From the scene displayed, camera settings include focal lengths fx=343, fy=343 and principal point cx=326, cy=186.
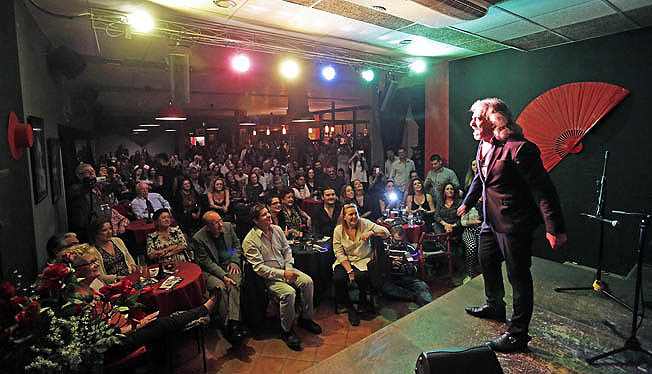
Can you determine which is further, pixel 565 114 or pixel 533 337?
pixel 565 114

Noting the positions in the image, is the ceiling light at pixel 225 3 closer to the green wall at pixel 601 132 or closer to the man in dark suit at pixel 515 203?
the man in dark suit at pixel 515 203

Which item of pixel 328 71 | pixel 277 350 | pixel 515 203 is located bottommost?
pixel 277 350

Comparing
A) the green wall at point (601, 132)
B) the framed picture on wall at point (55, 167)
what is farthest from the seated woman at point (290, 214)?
the green wall at point (601, 132)

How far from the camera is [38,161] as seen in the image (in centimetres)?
355

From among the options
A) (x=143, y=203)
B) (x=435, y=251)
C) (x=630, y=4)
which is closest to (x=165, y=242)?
(x=143, y=203)

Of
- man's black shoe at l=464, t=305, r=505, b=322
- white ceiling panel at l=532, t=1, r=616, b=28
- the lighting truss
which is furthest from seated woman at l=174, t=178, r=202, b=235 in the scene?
white ceiling panel at l=532, t=1, r=616, b=28

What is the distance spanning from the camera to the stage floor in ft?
7.27

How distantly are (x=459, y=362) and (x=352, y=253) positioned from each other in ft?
8.32

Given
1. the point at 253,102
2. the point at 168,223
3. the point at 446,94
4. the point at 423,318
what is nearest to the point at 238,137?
the point at 253,102

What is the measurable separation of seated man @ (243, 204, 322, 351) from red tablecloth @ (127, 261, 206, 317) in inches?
23.3

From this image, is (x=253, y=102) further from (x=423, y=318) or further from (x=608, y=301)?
(x=608, y=301)

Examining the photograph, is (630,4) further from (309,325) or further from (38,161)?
(38,161)

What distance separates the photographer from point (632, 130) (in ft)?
14.6

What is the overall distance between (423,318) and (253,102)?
5328 millimetres
